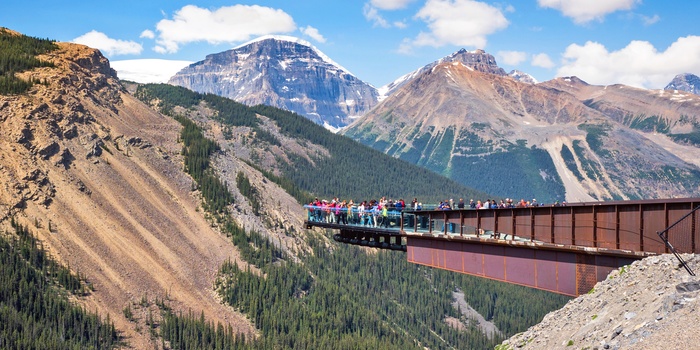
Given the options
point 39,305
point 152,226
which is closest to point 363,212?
point 39,305

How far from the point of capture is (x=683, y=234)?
33.9 m

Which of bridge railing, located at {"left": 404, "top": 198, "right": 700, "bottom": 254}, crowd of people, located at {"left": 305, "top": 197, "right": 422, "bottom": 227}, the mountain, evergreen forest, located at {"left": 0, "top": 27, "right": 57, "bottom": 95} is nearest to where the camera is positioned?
bridge railing, located at {"left": 404, "top": 198, "right": 700, "bottom": 254}

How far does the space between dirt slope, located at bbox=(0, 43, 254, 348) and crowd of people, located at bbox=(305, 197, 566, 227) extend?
42.1 metres

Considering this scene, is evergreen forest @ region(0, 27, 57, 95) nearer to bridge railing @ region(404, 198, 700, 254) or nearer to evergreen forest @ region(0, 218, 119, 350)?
evergreen forest @ region(0, 218, 119, 350)

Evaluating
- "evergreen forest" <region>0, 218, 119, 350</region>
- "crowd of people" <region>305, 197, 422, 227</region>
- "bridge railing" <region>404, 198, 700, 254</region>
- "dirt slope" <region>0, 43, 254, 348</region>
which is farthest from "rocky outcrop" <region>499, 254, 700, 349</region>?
"dirt slope" <region>0, 43, 254, 348</region>

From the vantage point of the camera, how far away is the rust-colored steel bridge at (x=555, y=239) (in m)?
34.8

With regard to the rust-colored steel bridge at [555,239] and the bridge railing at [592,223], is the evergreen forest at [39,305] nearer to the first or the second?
the rust-colored steel bridge at [555,239]

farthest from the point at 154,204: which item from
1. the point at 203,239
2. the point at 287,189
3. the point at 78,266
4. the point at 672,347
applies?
the point at 672,347

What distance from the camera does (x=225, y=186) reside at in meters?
143

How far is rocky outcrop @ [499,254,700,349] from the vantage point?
1006 inches

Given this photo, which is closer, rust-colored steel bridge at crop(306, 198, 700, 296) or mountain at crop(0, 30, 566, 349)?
rust-colored steel bridge at crop(306, 198, 700, 296)

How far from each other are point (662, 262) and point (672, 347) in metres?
8.63

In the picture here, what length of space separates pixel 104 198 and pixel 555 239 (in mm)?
83557

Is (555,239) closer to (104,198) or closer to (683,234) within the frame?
(683,234)
